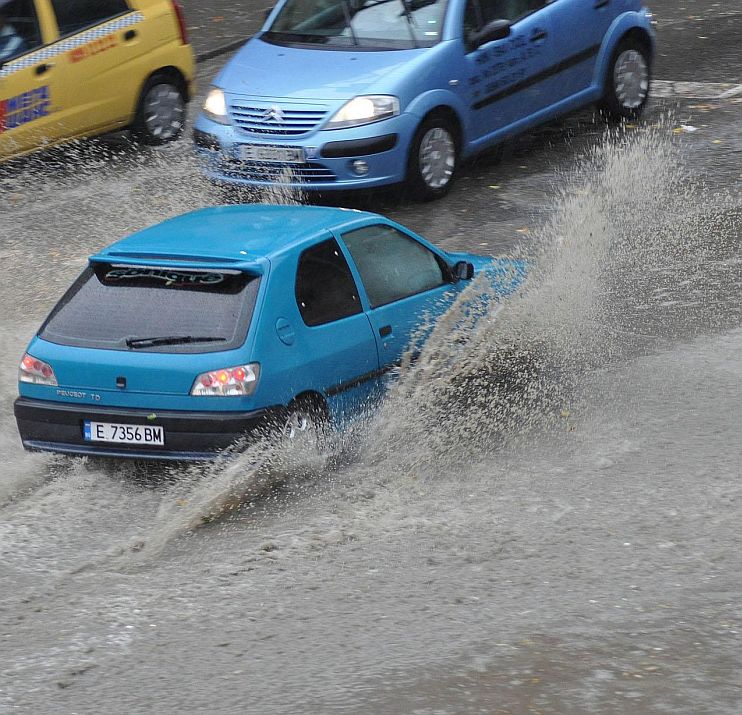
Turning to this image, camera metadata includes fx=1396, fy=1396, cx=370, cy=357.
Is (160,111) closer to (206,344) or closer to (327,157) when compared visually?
(327,157)

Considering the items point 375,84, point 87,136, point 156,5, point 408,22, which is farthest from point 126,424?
point 156,5

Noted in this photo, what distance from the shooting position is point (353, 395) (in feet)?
25.1

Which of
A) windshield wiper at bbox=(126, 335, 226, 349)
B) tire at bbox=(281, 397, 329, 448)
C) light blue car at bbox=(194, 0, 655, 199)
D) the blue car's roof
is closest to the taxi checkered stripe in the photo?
light blue car at bbox=(194, 0, 655, 199)

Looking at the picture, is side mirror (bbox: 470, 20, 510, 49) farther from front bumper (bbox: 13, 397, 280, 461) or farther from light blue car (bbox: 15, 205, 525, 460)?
front bumper (bbox: 13, 397, 280, 461)

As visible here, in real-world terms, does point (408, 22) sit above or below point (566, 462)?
above

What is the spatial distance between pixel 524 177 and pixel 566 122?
6.43 ft

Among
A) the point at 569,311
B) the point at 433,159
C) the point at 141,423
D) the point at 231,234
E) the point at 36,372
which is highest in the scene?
the point at 231,234

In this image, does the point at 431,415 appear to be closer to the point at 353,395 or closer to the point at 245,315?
the point at 353,395

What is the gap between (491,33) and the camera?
12.3m

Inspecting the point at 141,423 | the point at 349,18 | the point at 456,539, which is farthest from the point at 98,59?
the point at 456,539

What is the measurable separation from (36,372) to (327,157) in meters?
4.65

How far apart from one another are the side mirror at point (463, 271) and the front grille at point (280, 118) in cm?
344

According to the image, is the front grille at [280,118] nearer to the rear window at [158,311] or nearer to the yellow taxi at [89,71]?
the yellow taxi at [89,71]

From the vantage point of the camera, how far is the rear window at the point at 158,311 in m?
7.11
